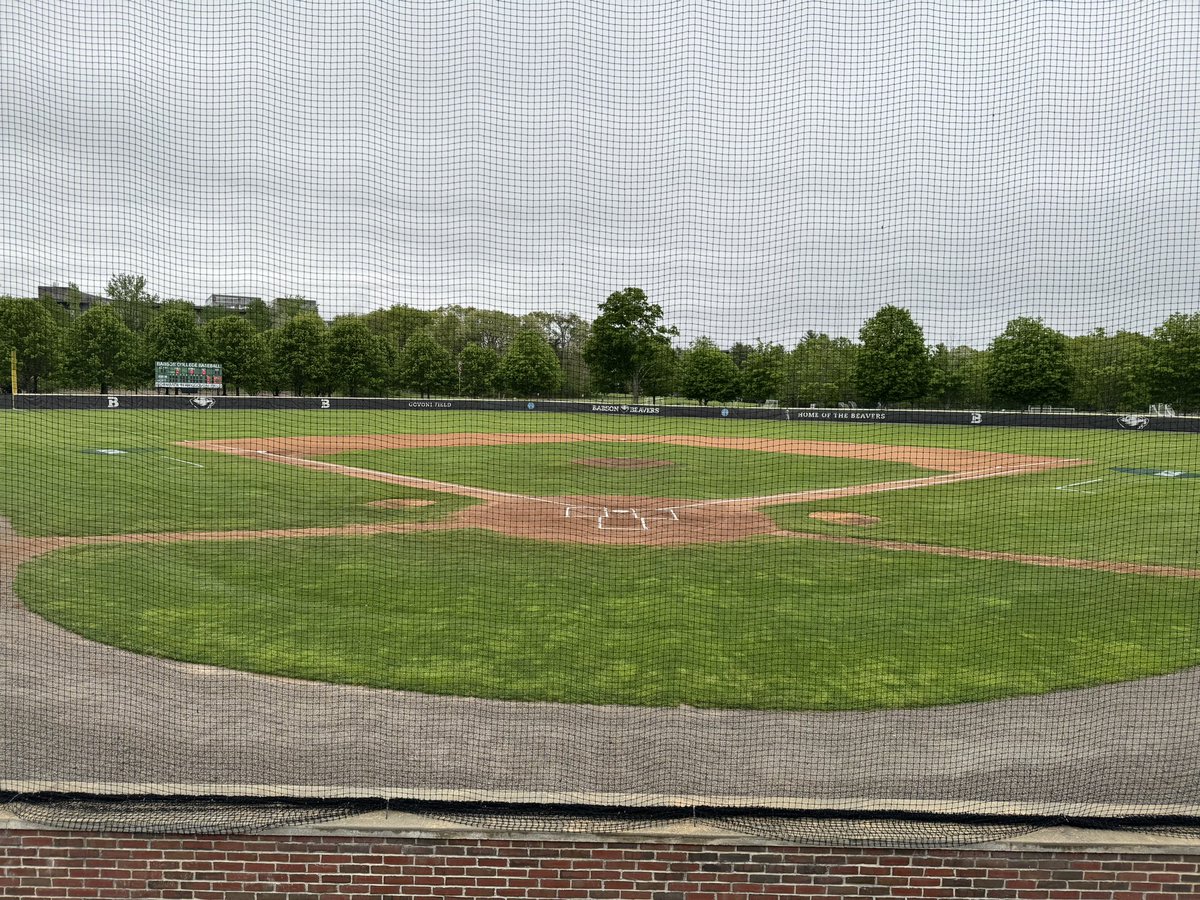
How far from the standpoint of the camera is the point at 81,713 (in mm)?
5746

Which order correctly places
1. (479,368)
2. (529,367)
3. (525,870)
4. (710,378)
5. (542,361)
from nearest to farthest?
1. (525,870)
2. (542,361)
3. (529,367)
4. (479,368)
5. (710,378)

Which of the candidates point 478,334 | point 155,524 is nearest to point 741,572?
point 155,524

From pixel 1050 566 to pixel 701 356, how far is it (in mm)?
22028

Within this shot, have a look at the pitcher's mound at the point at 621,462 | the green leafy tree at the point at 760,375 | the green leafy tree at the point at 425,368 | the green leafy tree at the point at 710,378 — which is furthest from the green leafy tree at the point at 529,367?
the green leafy tree at the point at 760,375

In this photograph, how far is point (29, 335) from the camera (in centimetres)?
3017

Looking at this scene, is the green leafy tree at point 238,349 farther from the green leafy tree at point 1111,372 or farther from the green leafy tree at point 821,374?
the green leafy tree at point 1111,372

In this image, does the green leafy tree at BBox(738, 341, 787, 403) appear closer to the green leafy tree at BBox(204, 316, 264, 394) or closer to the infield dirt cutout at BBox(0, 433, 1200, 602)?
the infield dirt cutout at BBox(0, 433, 1200, 602)

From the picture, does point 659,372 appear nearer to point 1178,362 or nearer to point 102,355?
point 102,355

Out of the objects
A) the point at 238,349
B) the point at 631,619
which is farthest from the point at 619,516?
the point at 238,349

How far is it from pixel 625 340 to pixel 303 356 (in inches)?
584

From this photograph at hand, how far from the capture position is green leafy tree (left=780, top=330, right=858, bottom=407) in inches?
1298

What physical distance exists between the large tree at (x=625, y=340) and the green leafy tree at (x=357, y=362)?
9.03m

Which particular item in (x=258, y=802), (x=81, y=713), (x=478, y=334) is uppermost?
(x=478, y=334)

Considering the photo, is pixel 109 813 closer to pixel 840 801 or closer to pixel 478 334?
pixel 840 801
